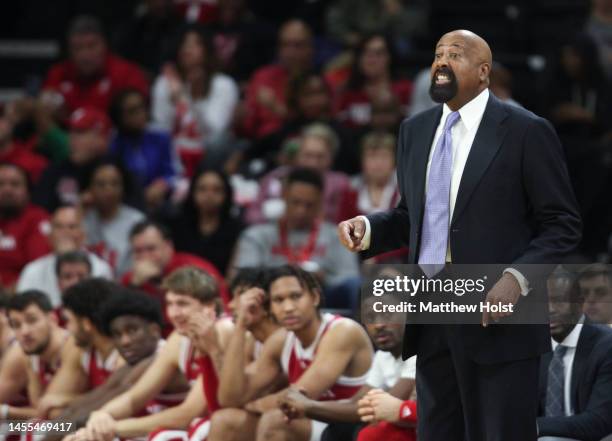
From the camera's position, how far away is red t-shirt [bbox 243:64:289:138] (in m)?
10.4

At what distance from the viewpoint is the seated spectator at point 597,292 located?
543 cm

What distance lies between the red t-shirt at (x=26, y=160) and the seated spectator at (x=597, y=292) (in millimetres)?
5789

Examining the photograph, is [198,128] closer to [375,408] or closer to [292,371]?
[292,371]

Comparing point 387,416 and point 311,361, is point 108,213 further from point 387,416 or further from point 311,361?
point 387,416

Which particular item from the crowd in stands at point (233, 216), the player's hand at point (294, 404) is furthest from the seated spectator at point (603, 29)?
the player's hand at point (294, 404)

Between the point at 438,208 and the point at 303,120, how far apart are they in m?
5.87

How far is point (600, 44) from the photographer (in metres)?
9.47

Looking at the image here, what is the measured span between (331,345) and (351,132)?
→ 392 cm

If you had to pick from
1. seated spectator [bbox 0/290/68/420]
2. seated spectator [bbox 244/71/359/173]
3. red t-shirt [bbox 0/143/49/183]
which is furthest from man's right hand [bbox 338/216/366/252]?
red t-shirt [bbox 0/143/49/183]

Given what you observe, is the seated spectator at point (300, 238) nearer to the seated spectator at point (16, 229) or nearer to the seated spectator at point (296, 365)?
the seated spectator at point (16, 229)

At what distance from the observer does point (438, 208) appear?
4.14 m

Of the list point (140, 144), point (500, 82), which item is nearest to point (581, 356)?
point (500, 82)

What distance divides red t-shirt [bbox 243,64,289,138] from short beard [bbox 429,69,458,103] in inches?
244

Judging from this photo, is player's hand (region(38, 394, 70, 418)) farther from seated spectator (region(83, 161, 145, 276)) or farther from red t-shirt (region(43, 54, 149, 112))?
red t-shirt (region(43, 54, 149, 112))
